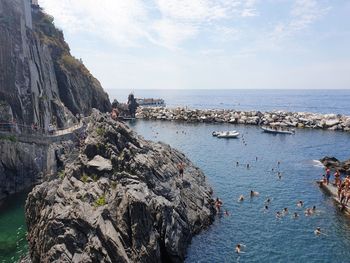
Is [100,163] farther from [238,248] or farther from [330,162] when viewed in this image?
[330,162]

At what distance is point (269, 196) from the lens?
192ft

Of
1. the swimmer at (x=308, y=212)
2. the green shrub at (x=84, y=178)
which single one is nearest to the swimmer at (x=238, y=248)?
the swimmer at (x=308, y=212)

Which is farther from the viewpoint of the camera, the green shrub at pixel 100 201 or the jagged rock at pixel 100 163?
the jagged rock at pixel 100 163

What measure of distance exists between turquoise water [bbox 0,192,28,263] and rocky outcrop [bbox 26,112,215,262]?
4.61 meters

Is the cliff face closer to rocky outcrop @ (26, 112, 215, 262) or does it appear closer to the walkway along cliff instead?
the walkway along cliff

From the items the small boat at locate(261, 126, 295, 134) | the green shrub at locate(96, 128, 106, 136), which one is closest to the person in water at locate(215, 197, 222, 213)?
the green shrub at locate(96, 128, 106, 136)

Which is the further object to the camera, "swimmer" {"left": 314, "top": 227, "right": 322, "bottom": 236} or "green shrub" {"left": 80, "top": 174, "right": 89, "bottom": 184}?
"swimmer" {"left": 314, "top": 227, "right": 322, "bottom": 236}

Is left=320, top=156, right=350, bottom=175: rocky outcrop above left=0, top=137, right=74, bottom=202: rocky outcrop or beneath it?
beneath

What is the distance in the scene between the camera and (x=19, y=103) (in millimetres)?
69875

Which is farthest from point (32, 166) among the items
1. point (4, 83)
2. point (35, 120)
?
point (4, 83)

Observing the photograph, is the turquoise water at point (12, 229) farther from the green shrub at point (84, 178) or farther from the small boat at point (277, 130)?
the small boat at point (277, 130)

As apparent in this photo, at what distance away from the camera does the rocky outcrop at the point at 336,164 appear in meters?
72.9

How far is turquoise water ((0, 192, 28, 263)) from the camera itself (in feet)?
131

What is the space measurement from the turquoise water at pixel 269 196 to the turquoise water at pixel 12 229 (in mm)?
19329
